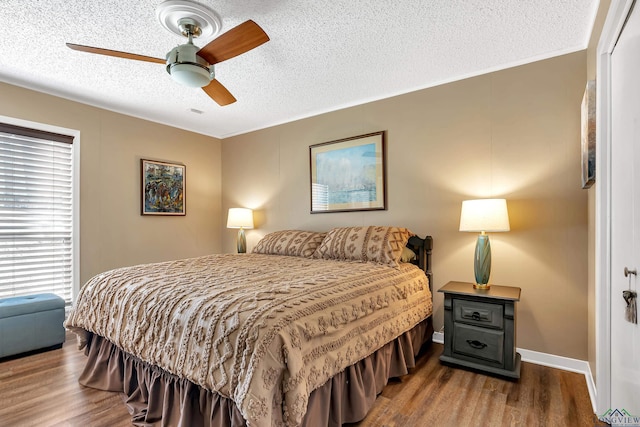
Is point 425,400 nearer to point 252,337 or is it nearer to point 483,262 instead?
point 483,262

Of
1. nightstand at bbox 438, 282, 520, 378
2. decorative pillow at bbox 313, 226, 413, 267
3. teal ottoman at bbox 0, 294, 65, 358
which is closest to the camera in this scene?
nightstand at bbox 438, 282, 520, 378

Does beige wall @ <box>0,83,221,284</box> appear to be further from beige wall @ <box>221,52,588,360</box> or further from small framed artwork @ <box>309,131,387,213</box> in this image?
beige wall @ <box>221,52,588,360</box>

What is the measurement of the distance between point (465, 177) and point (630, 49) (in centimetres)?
164

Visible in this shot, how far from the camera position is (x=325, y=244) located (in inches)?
131

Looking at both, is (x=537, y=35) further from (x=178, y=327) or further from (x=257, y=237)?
(x=257, y=237)

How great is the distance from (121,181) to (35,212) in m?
0.90

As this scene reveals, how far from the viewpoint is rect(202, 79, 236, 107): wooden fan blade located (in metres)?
2.48

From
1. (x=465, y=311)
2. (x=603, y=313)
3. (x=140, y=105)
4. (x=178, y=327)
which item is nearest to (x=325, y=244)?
(x=465, y=311)

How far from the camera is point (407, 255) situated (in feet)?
10.0

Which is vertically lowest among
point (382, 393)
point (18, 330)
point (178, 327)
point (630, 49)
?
point (382, 393)

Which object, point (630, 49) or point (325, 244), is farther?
point (325, 244)

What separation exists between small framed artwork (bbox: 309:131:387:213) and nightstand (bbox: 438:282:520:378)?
1.33m

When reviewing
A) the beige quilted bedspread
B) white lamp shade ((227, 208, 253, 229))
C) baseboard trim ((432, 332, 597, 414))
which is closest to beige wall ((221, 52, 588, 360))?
baseboard trim ((432, 332, 597, 414))

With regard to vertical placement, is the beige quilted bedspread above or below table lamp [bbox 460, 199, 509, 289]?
below
